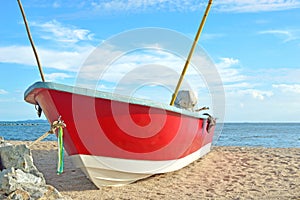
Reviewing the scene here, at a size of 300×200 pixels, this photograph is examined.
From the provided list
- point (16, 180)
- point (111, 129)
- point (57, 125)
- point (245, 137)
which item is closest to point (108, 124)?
point (111, 129)

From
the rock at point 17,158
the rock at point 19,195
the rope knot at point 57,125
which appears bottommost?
the rock at point 19,195

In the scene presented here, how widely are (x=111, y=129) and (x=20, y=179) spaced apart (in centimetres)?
132

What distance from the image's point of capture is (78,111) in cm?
438

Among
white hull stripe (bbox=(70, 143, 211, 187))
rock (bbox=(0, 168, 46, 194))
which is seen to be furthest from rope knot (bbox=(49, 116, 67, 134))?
rock (bbox=(0, 168, 46, 194))

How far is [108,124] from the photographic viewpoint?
178 inches

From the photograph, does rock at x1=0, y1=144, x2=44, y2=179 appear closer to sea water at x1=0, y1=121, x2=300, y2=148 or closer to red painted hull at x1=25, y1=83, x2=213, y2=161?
red painted hull at x1=25, y1=83, x2=213, y2=161

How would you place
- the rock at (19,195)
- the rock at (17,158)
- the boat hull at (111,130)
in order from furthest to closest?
1. the boat hull at (111,130)
2. the rock at (17,158)
3. the rock at (19,195)

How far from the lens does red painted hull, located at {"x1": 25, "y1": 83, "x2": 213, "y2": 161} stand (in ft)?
14.3

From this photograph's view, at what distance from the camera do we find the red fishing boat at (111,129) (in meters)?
4.34

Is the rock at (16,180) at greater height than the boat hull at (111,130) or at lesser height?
lesser

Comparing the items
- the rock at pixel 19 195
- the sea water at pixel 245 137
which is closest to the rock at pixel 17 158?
the rock at pixel 19 195

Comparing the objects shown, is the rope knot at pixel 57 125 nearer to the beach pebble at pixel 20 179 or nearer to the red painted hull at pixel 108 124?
the red painted hull at pixel 108 124

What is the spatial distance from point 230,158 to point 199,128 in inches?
75.7

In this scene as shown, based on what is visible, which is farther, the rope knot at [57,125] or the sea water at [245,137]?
the sea water at [245,137]
